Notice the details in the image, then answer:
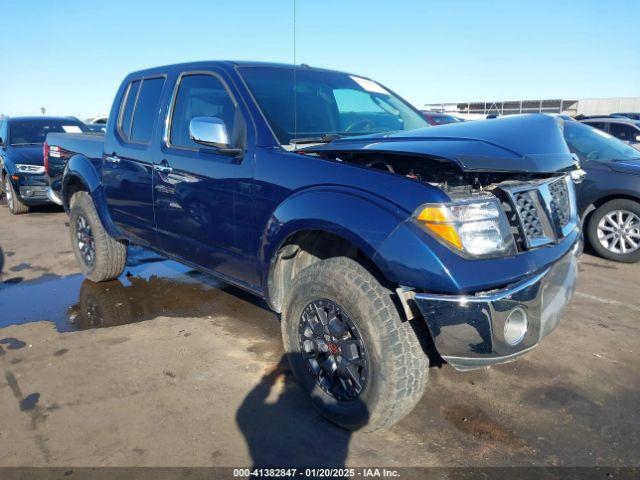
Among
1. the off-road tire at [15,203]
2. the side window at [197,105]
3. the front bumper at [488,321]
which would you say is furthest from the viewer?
the off-road tire at [15,203]

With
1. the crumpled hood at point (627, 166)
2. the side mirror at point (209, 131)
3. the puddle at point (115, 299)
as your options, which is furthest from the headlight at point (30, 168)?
the crumpled hood at point (627, 166)

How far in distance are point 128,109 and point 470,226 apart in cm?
339

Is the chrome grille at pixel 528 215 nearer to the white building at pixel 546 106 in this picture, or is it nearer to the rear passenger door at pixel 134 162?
the rear passenger door at pixel 134 162

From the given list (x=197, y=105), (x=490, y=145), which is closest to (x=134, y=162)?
(x=197, y=105)

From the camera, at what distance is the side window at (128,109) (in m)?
4.34

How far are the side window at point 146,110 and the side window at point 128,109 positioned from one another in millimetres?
79

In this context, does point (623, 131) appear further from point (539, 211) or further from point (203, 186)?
point (203, 186)

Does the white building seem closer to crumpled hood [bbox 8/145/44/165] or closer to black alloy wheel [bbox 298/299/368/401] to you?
crumpled hood [bbox 8/145/44/165]

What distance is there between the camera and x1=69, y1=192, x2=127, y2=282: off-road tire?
4824mm

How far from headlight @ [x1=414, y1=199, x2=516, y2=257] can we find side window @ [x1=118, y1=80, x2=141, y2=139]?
10.2ft

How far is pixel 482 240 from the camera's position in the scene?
226cm

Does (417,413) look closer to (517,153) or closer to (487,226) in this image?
(487,226)

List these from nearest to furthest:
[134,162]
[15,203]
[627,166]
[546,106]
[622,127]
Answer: [134,162]
[627,166]
[15,203]
[622,127]
[546,106]

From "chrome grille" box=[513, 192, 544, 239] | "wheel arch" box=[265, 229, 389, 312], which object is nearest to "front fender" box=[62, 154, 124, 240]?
"wheel arch" box=[265, 229, 389, 312]
